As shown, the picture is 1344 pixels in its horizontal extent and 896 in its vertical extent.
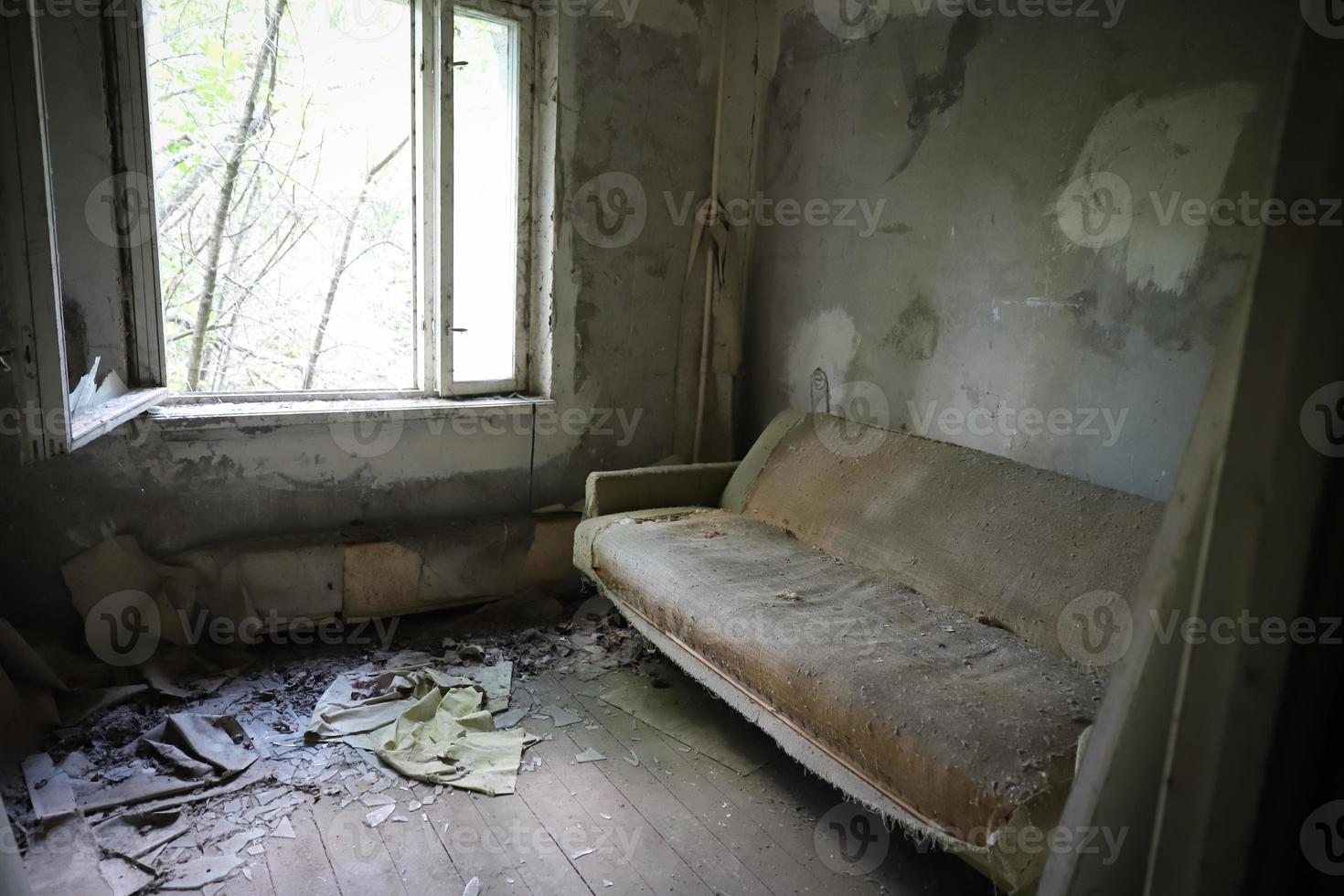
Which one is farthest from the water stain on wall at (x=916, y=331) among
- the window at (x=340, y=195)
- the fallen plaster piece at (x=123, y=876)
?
the fallen plaster piece at (x=123, y=876)

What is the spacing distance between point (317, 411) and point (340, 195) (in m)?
0.88

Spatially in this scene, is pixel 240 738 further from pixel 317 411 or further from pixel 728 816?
pixel 728 816

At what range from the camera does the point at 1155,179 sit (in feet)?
7.41

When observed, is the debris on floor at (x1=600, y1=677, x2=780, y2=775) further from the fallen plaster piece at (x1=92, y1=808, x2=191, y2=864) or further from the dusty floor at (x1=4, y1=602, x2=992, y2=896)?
the fallen plaster piece at (x1=92, y1=808, x2=191, y2=864)

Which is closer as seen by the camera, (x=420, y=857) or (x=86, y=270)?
(x=420, y=857)

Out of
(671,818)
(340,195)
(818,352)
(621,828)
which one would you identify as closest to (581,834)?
(621,828)

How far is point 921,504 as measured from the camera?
2676 millimetres

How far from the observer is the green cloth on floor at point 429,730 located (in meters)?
2.30

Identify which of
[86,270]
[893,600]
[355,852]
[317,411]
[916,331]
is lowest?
[355,852]

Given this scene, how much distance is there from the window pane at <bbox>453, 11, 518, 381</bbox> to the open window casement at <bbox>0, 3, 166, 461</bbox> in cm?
114

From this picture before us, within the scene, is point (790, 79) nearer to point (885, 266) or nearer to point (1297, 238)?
point (885, 266)

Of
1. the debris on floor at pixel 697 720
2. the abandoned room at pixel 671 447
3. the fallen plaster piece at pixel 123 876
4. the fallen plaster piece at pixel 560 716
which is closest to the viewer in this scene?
the abandoned room at pixel 671 447

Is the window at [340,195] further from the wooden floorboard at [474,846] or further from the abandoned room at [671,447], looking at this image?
the wooden floorboard at [474,846]

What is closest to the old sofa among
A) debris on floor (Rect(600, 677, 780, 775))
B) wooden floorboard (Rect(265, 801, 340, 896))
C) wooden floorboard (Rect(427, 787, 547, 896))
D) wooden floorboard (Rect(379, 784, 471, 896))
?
debris on floor (Rect(600, 677, 780, 775))
